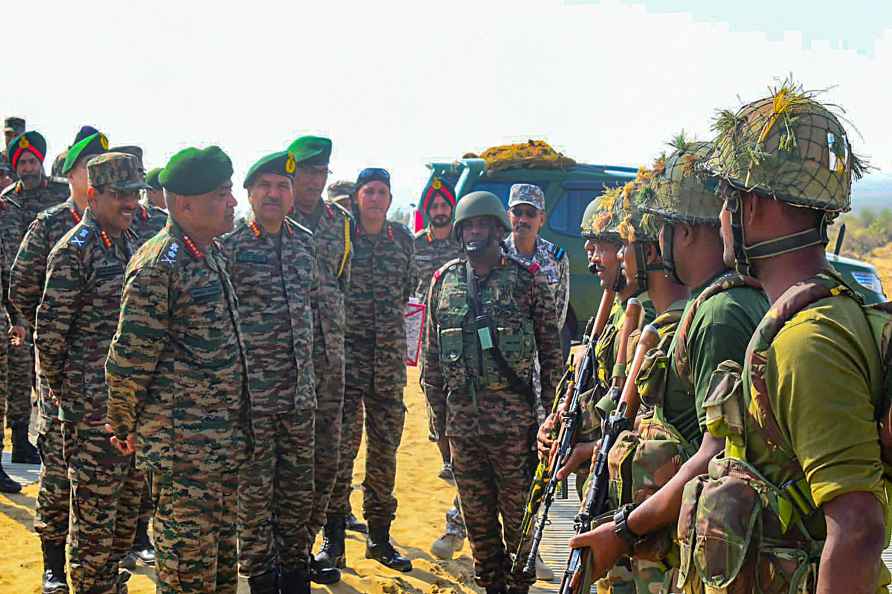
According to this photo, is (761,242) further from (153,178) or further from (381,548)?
(381,548)

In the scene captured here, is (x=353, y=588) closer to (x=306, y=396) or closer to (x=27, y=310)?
(x=306, y=396)

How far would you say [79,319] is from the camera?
4.57m

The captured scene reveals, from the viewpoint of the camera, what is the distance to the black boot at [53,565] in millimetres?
4906

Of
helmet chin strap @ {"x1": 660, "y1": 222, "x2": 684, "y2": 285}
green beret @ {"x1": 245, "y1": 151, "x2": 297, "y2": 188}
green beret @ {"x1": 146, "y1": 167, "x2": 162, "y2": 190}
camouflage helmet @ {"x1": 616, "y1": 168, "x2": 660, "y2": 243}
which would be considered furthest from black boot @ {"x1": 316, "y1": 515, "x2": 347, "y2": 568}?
helmet chin strap @ {"x1": 660, "y1": 222, "x2": 684, "y2": 285}

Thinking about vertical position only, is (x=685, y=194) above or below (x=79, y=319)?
above

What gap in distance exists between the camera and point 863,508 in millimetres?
1725

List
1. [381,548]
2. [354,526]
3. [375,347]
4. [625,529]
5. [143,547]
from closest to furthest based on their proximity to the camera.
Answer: [625,529]
[143,547]
[381,548]
[375,347]
[354,526]

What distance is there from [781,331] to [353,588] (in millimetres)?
4231

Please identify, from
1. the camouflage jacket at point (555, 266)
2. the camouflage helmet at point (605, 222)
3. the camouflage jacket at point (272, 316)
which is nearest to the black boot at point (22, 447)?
the camouflage jacket at point (272, 316)

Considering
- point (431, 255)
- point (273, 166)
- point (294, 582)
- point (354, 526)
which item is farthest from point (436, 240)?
point (294, 582)

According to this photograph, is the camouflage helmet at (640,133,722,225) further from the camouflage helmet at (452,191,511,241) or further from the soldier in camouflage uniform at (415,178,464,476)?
the soldier in camouflage uniform at (415,178,464,476)

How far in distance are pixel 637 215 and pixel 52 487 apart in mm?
3535

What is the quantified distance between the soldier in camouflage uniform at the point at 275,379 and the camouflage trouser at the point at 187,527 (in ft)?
2.75

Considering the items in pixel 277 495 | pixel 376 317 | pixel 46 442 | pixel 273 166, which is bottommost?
pixel 277 495
